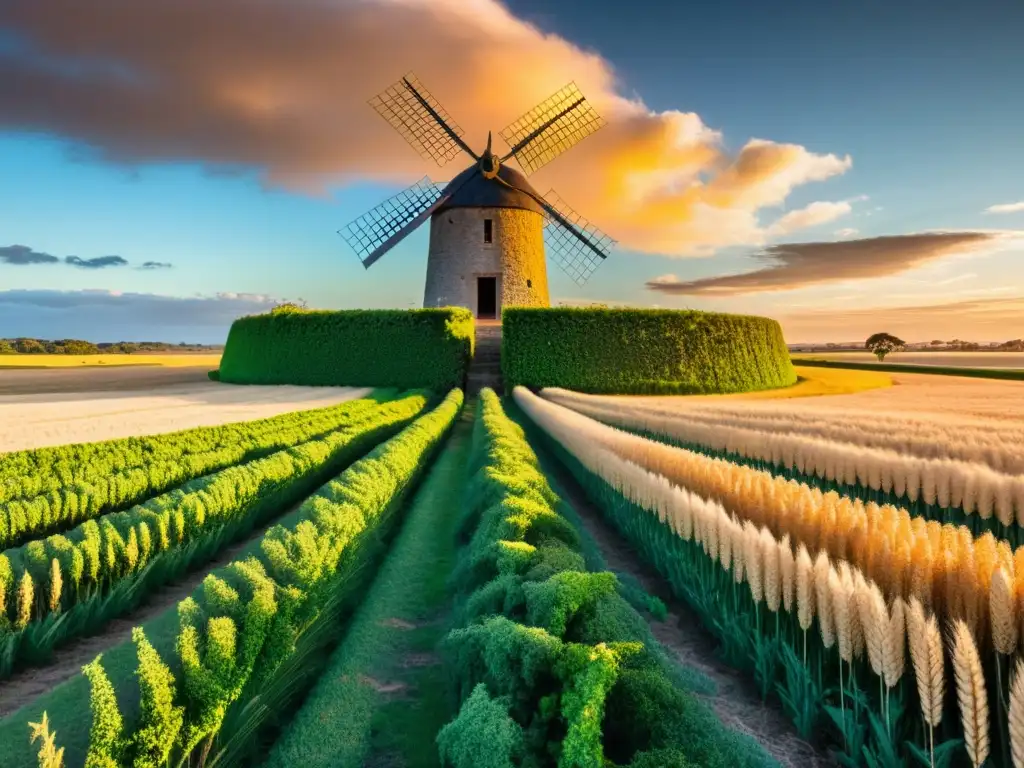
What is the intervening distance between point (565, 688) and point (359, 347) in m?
23.5

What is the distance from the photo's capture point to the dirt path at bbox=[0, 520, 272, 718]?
11.9 feet

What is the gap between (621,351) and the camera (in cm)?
2338

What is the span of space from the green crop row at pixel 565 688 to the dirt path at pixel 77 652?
2.33m

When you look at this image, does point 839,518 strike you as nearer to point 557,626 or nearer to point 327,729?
point 557,626

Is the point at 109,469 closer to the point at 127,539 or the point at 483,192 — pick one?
the point at 127,539

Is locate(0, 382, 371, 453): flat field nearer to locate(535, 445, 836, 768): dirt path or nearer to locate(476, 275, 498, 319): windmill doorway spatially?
locate(535, 445, 836, 768): dirt path

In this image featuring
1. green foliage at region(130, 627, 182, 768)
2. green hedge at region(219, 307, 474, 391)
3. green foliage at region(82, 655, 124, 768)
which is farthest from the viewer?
green hedge at region(219, 307, 474, 391)

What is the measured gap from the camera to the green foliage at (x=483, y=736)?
2.06 m

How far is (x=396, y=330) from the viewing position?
78.5 ft

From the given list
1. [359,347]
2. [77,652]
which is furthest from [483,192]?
[77,652]

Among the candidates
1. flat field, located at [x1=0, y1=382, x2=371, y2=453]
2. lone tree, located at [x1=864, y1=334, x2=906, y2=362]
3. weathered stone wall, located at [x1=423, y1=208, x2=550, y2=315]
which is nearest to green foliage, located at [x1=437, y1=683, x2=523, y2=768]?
flat field, located at [x1=0, y1=382, x2=371, y2=453]

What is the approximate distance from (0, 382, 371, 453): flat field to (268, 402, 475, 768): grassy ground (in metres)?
7.43

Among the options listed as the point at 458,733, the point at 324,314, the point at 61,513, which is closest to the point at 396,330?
the point at 324,314

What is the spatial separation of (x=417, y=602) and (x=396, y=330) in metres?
20.0
